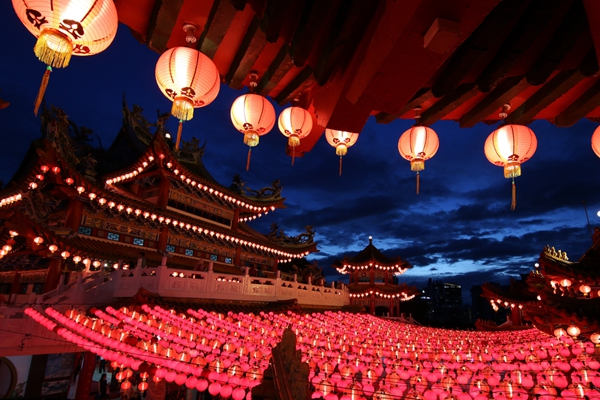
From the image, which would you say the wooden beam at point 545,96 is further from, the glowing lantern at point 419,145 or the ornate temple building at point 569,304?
the ornate temple building at point 569,304

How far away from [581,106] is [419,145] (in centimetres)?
156

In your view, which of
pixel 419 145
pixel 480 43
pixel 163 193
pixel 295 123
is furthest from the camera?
pixel 163 193

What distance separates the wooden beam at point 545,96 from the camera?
2727mm

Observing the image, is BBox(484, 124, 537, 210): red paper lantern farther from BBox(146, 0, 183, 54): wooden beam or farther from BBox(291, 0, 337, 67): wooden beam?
BBox(146, 0, 183, 54): wooden beam

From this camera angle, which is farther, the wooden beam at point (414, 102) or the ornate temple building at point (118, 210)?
the ornate temple building at point (118, 210)

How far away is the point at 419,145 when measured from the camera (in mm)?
4152

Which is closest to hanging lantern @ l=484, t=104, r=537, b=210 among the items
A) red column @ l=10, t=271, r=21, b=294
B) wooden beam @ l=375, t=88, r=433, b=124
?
wooden beam @ l=375, t=88, r=433, b=124

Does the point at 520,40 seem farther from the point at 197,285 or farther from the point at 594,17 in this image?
the point at 197,285

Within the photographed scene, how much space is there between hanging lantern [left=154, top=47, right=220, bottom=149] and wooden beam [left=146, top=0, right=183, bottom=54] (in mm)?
216

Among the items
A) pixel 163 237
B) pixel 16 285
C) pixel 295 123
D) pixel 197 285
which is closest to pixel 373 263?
pixel 163 237

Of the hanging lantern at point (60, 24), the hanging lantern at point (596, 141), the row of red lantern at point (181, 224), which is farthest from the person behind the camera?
the row of red lantern at point (181, 224)

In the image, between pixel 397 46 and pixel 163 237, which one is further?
pixel 163 237

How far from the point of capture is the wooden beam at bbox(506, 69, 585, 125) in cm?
273

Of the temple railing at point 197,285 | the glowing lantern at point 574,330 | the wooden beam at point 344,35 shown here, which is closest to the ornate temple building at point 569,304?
the glowing lantern at point 574,330
